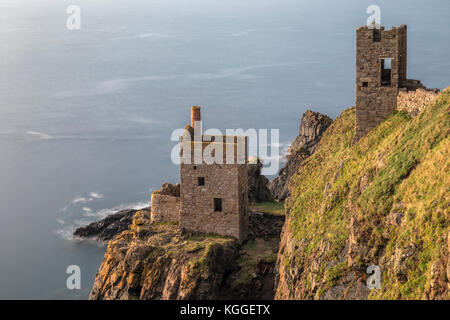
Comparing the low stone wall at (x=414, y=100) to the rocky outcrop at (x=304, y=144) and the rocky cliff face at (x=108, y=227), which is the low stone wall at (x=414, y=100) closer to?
the rocky outcrop at (x=304, y=144)

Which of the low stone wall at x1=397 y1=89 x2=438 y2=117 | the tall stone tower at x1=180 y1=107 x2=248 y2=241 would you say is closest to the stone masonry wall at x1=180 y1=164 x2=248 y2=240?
the tall stone tower at x1=180 y1=107 x2=248 y2=241

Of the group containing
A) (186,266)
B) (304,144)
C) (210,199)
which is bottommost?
(186,266)

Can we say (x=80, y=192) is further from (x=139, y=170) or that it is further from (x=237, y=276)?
(x=237, y=276)

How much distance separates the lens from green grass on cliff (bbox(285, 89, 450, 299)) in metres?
28.5

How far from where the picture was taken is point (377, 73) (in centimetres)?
4538

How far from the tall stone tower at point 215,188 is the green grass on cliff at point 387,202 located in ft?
17.9

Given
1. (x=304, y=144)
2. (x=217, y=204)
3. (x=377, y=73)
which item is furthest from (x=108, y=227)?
(x=377, y=73)

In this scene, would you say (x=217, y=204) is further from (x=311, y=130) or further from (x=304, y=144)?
(x=311, y=130)

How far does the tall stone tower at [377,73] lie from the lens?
4484cm

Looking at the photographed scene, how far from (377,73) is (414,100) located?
3.24m

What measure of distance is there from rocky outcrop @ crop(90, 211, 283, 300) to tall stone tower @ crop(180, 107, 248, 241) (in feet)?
3.36

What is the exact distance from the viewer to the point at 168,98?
7205 inches

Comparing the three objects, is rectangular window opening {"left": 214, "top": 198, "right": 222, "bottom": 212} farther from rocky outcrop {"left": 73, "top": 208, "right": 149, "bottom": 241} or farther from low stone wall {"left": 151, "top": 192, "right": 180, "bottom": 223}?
rocky outcrop {"left": 73, "top": 208, "right": 149, "bottom": 241}
